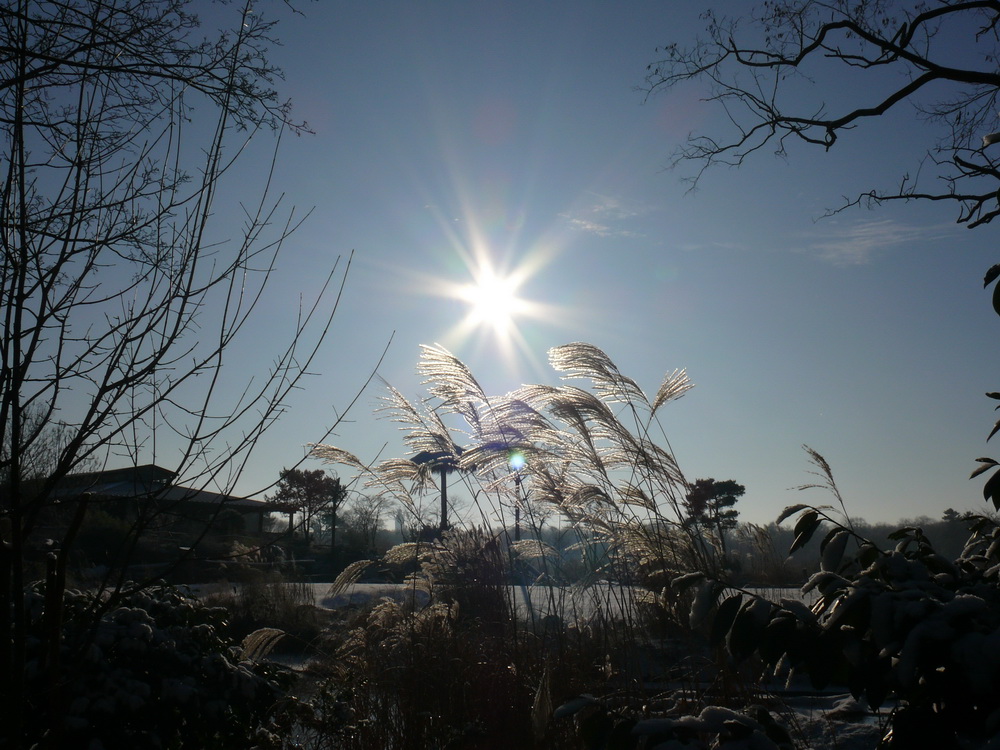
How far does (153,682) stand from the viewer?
3.25 meters

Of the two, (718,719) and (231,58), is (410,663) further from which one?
(231,58)

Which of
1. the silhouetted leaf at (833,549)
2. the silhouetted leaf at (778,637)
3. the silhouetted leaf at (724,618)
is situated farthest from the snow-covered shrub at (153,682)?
the silhouetted leaf at (833,549)

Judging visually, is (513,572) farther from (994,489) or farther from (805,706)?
(994,489)

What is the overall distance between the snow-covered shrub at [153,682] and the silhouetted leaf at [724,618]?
2.40m

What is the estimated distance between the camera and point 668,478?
415cm

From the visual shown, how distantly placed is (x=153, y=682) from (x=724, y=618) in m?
2.75

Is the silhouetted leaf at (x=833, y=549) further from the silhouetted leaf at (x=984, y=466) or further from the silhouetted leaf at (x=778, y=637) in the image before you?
the silhouetted leaf at (x=984, y=466)

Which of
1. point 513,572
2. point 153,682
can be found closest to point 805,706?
point 513,572

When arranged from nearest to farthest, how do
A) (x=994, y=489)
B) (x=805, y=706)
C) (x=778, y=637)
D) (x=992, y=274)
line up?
(x=778, y=637), (x=992, y=274), (x=994, y=489), (x=805, y=706)

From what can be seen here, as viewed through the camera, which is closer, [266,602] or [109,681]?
[109,681]

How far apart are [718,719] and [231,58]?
2.50 m

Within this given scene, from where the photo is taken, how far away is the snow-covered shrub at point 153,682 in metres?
2.92

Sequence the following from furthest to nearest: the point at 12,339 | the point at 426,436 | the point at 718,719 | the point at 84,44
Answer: the point at 426,436, the point at 84,44, the point at 12,339, the point at 718,719

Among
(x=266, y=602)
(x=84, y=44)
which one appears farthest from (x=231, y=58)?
(x=266, y=602)
